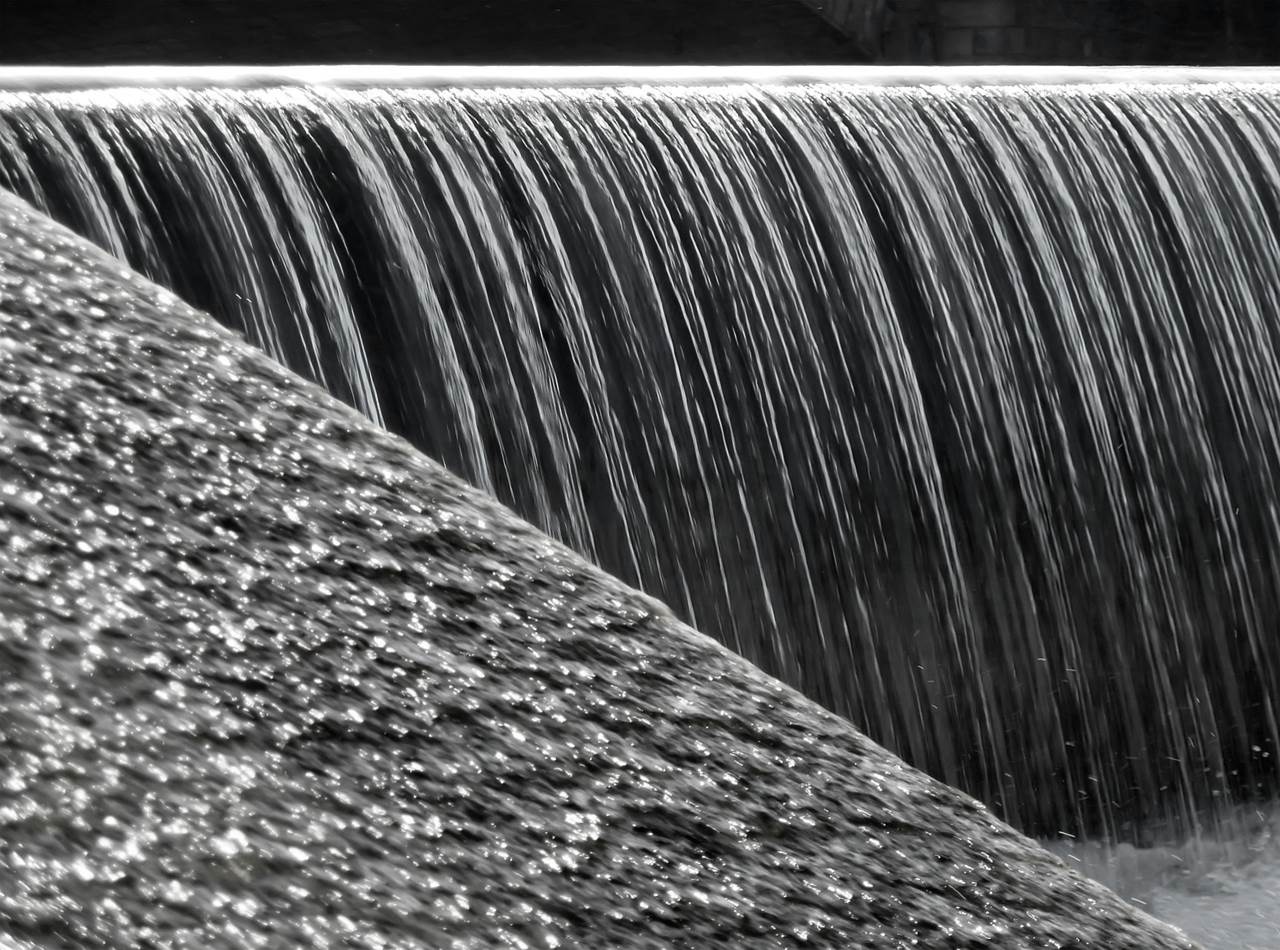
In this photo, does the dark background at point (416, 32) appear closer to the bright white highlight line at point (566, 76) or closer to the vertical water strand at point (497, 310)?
the bright white highlight line at point (566, 76)

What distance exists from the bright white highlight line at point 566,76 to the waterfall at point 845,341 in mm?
53

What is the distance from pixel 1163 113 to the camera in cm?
652

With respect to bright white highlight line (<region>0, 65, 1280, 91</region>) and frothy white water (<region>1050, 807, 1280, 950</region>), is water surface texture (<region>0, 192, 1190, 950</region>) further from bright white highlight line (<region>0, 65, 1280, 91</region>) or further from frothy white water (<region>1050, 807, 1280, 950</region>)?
frothy white water (<region>1050, 807, 1280, 950</region>)

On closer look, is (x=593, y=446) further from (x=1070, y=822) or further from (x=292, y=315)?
(x=1070, y=822)

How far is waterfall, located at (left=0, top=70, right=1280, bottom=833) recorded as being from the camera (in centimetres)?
457

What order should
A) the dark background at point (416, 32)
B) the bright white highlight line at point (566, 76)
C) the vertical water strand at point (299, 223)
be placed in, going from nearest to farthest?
1. the vertical water strand at point (299, 223)
2. the bright white highlight line at point (566, 76)
3. the dark background at point (416, 32)

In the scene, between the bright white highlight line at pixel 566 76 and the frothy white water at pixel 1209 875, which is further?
the frothy white water at pixel 1209 875

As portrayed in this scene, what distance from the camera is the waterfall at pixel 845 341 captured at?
4.57 meters

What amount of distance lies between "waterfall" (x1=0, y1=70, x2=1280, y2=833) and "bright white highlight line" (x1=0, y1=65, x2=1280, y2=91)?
2.1 inches

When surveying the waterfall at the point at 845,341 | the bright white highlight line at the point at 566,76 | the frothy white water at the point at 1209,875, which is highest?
the bright white highlight line at the point at 566,76

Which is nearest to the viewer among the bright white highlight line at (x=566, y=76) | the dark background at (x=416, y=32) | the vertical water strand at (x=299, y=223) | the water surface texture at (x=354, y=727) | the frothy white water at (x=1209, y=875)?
the water surface texture at (x=354, y=727)

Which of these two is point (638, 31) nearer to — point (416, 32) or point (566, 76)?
point (416, 32)

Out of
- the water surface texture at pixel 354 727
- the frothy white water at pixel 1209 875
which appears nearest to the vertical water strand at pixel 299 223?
the frothy white water at pixel 1209 875

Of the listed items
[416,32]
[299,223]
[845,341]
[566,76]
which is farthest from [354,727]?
[416,32]
